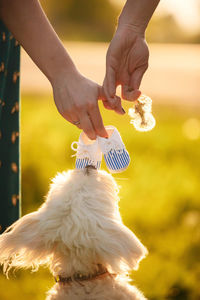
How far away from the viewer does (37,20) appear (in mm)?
1703

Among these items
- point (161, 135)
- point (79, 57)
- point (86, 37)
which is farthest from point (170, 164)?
point (86, 37)

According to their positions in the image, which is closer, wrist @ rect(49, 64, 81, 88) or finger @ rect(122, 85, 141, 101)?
wrist @ rect(49, 64, 81, 88)

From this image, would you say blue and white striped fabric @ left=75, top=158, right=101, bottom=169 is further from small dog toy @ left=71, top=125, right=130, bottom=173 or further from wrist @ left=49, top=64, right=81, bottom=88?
wrist @ left=49, top=64, right=81, bottom=88

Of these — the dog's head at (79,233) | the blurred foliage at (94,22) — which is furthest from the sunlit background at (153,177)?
the blurred foliage at (94,22)

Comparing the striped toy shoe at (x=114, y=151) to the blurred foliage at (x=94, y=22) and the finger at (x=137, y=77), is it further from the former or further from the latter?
the blurred foliage at (x=94, y=22)

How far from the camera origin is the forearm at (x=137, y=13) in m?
1.72

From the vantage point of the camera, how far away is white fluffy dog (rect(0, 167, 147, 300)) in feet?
5.19

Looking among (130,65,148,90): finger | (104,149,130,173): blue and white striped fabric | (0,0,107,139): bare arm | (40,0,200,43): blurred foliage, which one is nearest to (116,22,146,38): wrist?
(130,65,148,90): finger

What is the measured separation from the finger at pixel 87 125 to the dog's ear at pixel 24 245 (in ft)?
1.23

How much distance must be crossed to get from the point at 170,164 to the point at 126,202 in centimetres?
101

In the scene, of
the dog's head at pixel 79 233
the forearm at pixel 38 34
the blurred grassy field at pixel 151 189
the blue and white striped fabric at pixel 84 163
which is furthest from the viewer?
the blurred grassy field at pixel 151 189

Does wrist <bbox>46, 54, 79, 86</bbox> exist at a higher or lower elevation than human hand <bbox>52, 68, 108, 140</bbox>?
higher

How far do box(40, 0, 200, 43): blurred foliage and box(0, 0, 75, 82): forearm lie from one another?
18740 mm

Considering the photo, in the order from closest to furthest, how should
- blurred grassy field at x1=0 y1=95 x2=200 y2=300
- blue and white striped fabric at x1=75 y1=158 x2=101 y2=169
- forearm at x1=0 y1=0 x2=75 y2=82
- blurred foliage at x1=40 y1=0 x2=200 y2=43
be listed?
forearm at x1=0 y1=0 x2=75 y2=82 → blue and white striped fabric at x1=75 y1=158 x2=101 y2=169 → blurred grassy field at x1=0 y1=95 x2=200 y2=300 → blurred foliage at x1=40 y1=0 x2=200 y2=43
